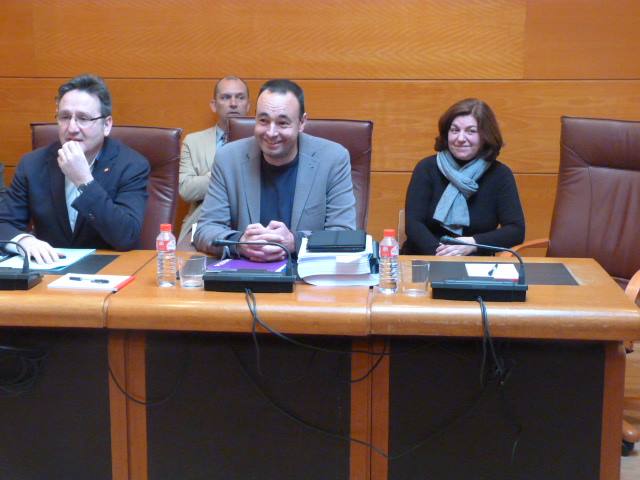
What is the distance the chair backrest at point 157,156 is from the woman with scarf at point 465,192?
36.8 inches

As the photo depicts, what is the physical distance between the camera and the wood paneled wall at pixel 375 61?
399 centimetres

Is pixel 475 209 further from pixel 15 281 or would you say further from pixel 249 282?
pixel 15 281

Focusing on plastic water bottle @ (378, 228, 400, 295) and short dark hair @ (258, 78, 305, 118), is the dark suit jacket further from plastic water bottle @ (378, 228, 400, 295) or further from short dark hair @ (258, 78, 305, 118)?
plastic water bottle @ (378, 228, 400, 295)

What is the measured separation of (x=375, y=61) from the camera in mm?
4078

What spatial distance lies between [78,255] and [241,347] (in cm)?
72

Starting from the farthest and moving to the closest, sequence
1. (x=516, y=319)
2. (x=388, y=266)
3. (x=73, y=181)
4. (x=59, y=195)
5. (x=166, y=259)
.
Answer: (x=59, y=195) → (x=73, y=181) → (x=166, y=259) → (x=388, y=266) → (x=516, y=319)

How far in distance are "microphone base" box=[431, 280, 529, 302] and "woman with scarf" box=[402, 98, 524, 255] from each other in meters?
1.23

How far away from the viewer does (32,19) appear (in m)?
4.16

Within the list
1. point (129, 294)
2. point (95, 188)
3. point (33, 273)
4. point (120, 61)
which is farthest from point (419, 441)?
point (120, 61)

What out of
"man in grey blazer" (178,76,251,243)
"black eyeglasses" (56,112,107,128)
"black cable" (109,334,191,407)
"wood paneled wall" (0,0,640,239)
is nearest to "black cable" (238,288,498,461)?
"black cable" (109,334,191,407)

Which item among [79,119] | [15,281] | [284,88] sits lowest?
[15,281]

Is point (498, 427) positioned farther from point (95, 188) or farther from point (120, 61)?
point (120, 61)

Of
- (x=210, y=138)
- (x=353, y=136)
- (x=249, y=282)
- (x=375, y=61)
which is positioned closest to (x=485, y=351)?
(x=249, y=282)

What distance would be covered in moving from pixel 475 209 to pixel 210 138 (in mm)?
1355
